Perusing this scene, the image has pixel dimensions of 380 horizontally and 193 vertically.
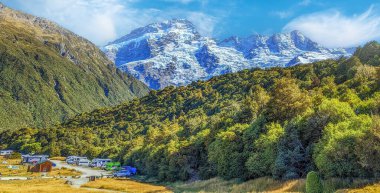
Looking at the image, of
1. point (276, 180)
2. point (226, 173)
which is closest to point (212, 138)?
point (226, 173)

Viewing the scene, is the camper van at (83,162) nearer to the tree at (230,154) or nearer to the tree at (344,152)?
the tree at (230,154)

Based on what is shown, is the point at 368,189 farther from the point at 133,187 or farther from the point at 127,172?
the point at 127,172

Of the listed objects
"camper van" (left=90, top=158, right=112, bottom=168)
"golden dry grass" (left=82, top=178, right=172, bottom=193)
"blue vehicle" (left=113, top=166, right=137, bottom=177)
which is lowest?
"golden dry grass" (left=82, top=178, right=172, bottom=193)

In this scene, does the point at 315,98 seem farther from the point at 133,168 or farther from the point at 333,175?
the point at 133,168

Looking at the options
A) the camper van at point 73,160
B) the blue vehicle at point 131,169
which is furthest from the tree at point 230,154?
the camper van at point 73,160

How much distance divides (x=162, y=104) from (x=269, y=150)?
14757 cm

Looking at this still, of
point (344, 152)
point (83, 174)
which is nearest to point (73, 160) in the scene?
point (83, 174)

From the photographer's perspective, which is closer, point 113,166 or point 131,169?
point 131,169

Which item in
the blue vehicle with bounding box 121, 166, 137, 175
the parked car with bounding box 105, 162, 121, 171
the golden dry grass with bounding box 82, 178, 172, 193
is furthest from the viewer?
the parked car with bounding box 105, 162, 121, 171

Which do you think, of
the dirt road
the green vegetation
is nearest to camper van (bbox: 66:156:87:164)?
the dirt road

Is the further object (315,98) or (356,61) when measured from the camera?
(356,61)

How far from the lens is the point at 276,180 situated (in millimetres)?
48469

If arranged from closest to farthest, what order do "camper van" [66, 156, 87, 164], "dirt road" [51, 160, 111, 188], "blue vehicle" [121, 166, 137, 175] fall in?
1. "dirt road" [51, 160, 111, 188]
2. "blue vehicle" [121, 166, 137, 175]
3. "camper van" [66, 156, 87, 164]

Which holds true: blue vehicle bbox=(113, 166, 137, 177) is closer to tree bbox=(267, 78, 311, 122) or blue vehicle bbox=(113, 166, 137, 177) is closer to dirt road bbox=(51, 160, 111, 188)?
dirt road bbox=(51, 160, 111, 188)
